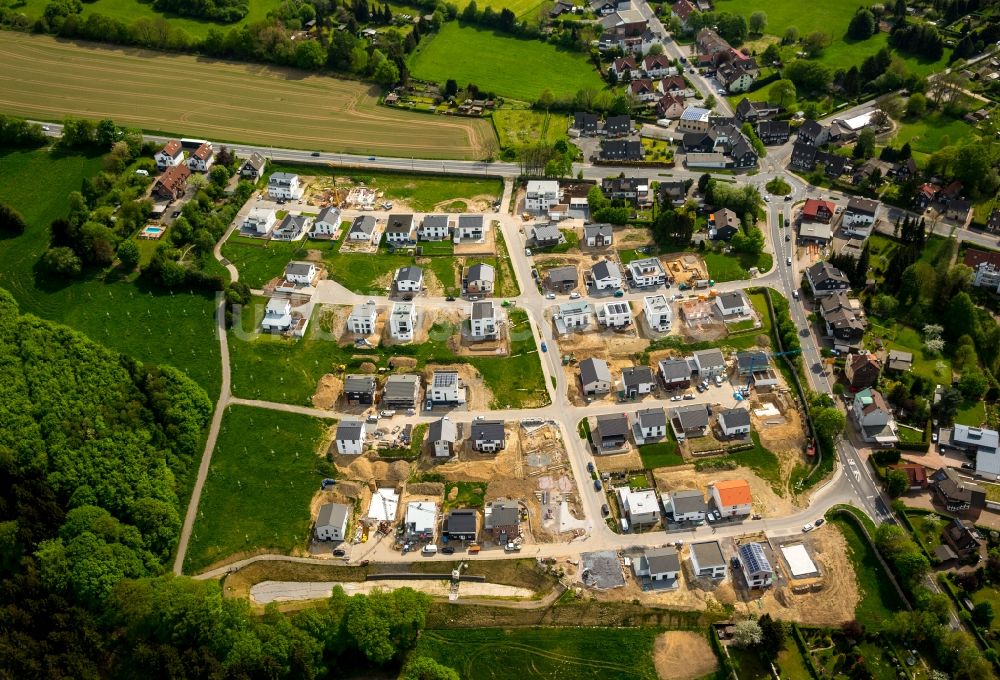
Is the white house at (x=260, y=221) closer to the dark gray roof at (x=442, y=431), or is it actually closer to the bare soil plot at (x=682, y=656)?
the dark gray roof at (x=442, y=431)

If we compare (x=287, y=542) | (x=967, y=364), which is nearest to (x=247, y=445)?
(x=287, y=542)

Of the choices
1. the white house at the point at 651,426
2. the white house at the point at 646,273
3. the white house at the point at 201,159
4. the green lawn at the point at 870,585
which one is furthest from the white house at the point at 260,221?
the green lawn at the point at 870,585

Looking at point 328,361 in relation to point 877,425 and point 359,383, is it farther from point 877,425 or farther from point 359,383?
point 877,425

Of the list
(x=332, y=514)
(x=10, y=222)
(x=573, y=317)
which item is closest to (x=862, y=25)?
(x=573, y=317)

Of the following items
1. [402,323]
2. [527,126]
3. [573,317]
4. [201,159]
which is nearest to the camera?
[402,323]

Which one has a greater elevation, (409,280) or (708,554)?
(409,280)

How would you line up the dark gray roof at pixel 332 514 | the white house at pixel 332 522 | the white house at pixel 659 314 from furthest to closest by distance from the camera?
1. the white house at pixel 659 314
2. the dark gray roof at pixel 332 514
3. the white house at pixel 332 522

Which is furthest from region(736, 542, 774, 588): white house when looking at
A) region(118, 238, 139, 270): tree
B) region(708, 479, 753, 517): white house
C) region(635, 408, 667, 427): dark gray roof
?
region(118, 238, 139, 270): tree
